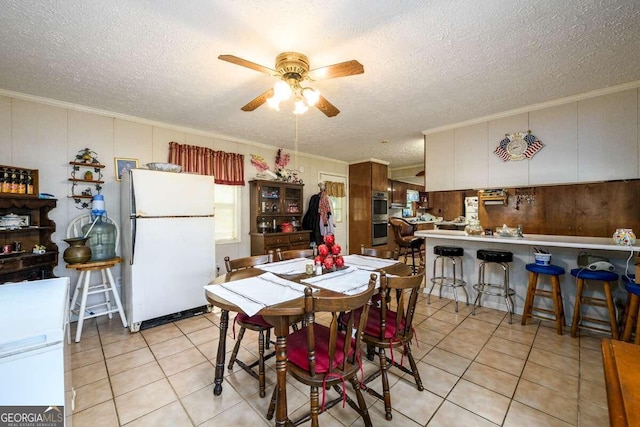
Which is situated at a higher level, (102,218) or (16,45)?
(16,45)

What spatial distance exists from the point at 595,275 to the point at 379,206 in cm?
393

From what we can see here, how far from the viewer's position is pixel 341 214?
20.4 ft

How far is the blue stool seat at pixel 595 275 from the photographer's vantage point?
7.72 ft

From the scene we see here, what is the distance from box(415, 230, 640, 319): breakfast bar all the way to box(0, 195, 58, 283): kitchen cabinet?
170 inches

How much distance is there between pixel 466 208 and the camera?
396cm

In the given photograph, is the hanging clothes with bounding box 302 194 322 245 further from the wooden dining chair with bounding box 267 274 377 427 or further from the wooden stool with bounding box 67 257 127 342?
the wooden dining chair with bounding box 267 274 377 427

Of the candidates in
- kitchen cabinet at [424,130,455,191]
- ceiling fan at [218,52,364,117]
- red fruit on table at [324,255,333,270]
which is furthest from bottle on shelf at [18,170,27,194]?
kitchen cabinet at [424,130,455,191]

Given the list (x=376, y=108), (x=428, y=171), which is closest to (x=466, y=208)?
(x=428, y=171)

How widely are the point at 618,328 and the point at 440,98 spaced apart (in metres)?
2.85

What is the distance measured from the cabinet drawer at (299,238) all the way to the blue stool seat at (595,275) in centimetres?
368

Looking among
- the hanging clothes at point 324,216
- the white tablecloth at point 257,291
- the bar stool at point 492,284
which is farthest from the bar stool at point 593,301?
the hanging clothes at point 324,216

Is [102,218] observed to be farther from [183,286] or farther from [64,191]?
[183,286]

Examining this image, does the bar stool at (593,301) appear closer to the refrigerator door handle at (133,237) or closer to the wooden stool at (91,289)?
Result: the refrigerator door handle at (133,237)

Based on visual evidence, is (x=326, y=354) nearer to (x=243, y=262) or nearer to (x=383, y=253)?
(x=243, y=262)
